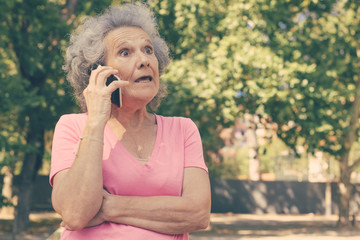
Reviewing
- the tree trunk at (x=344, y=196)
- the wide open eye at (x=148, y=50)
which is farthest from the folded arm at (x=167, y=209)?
the tree trunk at (x=344, y=196)

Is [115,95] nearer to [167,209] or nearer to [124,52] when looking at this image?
[124,52]

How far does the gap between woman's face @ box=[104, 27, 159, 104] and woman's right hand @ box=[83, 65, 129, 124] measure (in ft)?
0.26

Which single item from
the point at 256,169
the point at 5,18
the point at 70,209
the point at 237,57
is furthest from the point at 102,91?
the point at 256,169

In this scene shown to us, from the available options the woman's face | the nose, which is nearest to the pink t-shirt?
the woman's face

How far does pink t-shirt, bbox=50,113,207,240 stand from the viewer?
7.09 feet

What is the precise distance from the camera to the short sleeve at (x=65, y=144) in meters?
2.17

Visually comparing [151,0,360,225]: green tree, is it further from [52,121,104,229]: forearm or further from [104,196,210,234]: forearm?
[52,121,104,229]: forearm

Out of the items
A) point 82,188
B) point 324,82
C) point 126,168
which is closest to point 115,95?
point 126,168

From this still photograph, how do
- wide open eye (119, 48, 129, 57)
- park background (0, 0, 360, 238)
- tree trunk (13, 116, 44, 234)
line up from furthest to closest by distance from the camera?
tree trunk (13, 116, 44, 234), park background (0, 0, 360, 238), wide open eye (119, 48, 129, 57)

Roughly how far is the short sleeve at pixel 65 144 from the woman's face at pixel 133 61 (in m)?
0.26

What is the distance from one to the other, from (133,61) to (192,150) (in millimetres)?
489

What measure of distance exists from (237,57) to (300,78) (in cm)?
179

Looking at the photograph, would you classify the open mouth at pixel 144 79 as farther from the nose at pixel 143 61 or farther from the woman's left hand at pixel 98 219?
the woman's left hand at pixel 98 219

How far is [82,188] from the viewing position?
2.04 metres
